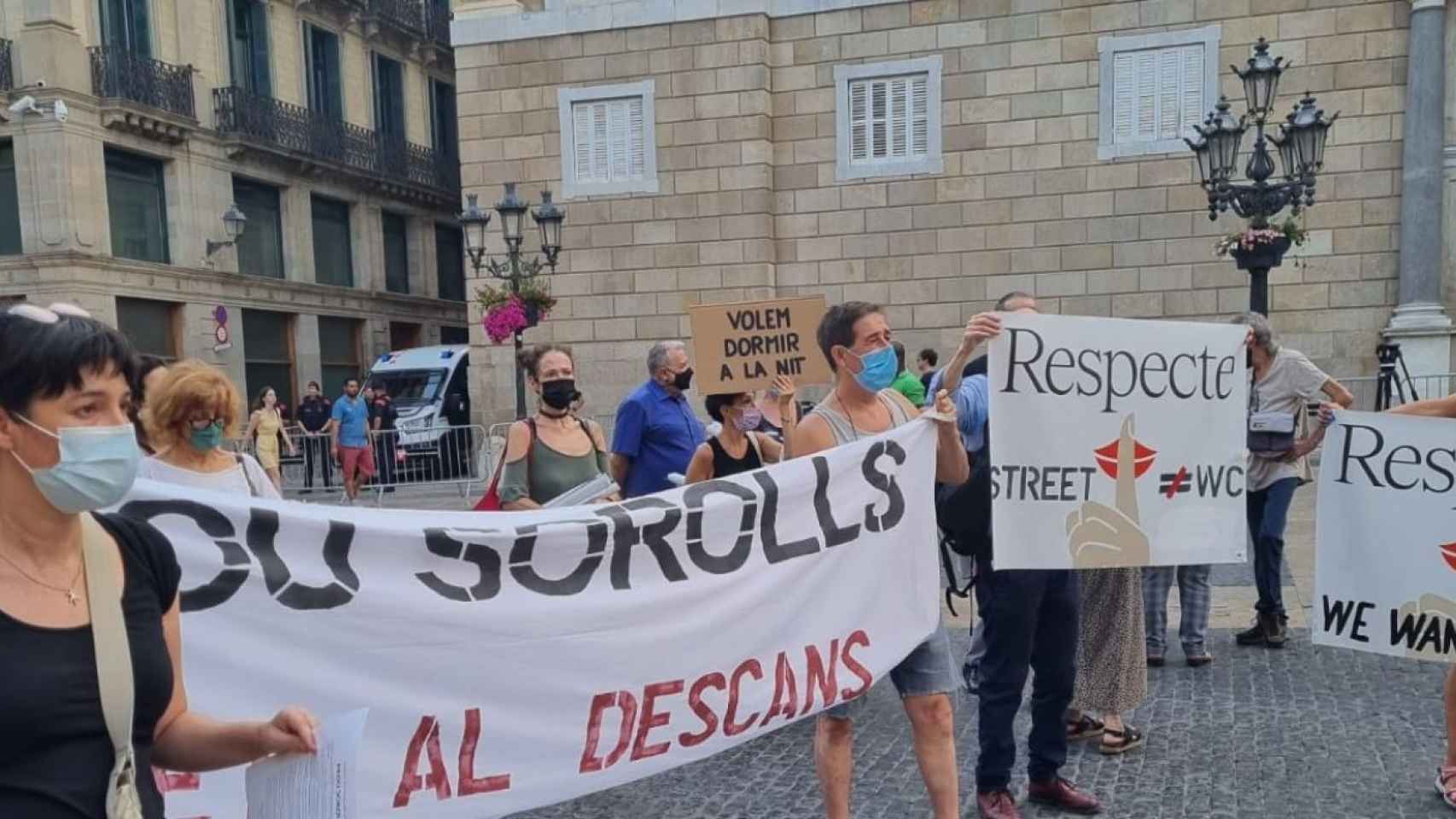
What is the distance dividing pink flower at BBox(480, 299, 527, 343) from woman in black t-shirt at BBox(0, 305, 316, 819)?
41.2 ft

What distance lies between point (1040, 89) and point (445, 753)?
15110 millimetres

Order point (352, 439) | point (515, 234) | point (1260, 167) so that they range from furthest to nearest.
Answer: point (352, 439) < point (515, 234) < point (1260, 167)

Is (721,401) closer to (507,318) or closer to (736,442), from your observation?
(736,442)

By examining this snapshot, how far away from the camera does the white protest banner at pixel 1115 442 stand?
3.76 meters

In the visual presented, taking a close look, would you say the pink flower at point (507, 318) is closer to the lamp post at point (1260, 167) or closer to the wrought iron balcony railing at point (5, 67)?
the lamp post at point (1260, 167)

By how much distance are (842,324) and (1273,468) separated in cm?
352

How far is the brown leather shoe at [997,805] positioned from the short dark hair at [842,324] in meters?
1.67

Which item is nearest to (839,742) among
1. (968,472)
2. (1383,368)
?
(968,472)

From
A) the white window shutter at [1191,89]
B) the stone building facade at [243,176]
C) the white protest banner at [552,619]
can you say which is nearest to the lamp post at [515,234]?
the stone building facade at [243,176]

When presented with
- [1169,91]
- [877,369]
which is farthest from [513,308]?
[877,369]

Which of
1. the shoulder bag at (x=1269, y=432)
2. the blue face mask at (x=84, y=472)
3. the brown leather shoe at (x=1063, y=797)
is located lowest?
the brown leather shoe at (x=1063, y=797)

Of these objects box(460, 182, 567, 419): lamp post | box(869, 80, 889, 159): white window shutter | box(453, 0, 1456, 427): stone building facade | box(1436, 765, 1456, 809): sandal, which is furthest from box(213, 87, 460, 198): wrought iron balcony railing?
box(1436, 765, 1456, 809): sandal

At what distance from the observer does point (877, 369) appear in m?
3.58

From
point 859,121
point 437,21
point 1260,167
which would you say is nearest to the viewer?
point 1260,167
